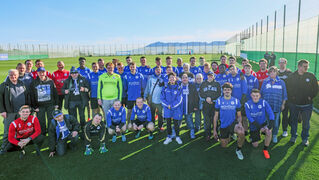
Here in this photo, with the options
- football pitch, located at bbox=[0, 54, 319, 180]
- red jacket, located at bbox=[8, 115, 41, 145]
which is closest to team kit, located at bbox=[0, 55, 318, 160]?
red jacket, located at bbox=[8, 115, 41, 145]

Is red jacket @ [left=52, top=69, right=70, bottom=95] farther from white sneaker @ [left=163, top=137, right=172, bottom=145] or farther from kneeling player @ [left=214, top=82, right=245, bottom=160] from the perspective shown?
kneeling player @ [left=214, top=82, right=245, bottom=160]

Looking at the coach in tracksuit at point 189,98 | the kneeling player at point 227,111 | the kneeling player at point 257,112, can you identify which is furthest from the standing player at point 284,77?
the coach in tracksuit at point 189,98

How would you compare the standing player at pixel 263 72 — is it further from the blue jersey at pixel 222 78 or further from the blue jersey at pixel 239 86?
the blue jersey at pixel 222 78

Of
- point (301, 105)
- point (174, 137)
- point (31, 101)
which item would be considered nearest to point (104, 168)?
point (174, 137)

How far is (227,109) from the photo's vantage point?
4730 millimetres

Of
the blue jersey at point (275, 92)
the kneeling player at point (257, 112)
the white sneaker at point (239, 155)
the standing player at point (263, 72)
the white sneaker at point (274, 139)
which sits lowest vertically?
the white sneaker at point (239, 155)

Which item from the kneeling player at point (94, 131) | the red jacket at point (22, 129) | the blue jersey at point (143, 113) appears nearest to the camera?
the red jacket at point (22, 129)

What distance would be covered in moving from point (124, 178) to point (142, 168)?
45 centimetres

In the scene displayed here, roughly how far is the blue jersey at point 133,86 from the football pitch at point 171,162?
1.58 metres

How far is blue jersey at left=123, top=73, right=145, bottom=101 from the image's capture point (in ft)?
20.3

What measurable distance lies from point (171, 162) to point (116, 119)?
205 cm

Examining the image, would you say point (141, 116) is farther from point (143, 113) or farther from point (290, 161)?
point (290, 161)

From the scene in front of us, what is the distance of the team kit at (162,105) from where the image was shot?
469 cm

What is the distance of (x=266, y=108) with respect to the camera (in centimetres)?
459
